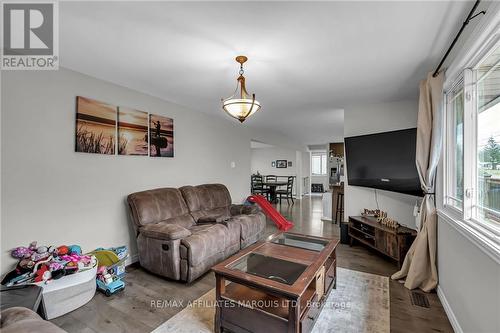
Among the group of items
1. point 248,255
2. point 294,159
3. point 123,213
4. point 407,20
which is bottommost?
point 248,255

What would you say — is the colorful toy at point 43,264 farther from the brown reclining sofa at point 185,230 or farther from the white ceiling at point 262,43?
the white ceiling at point 262,43

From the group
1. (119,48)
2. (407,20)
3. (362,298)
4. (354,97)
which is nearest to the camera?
(407,20)

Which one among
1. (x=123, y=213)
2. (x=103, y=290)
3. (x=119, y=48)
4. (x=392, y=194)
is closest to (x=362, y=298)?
(x=392, y=194)

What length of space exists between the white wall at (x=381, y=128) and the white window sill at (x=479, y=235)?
1787mm

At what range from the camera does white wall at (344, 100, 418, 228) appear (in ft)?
12.0

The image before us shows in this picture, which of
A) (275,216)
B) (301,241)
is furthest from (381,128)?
(275,216)

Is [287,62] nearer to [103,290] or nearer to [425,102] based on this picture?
[425,102]

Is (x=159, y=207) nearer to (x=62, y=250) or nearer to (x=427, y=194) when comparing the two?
(x=62, y=250)

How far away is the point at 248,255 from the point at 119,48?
7.50 ft

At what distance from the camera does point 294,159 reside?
10633mm

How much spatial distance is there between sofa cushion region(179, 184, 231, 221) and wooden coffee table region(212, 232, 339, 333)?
1.71 meters

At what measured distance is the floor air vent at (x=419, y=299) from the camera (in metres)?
2.21

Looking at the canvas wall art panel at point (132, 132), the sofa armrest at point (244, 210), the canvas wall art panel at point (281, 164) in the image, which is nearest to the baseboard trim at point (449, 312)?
the sofa armrest at point (244, 210)

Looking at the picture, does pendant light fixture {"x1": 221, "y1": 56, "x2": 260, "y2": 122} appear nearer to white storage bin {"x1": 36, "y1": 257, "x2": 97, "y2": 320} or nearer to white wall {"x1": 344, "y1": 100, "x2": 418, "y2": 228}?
white storage bin {"x1": 36, "y1": 257, "x2": 97, "y2": 320}
